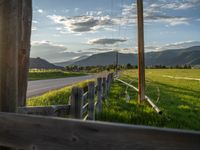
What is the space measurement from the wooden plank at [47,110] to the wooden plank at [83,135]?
1074mm

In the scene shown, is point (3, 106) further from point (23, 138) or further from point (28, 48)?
point (28, 48)

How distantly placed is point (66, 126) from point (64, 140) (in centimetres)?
10

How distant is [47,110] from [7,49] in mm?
1583

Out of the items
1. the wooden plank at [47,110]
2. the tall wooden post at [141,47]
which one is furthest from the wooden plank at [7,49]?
the tall wooden post at [141,47]

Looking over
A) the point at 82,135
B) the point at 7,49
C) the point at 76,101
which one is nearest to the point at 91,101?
the point at 76,101

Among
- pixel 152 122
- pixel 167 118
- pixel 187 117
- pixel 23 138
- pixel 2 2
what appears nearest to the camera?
pixel 23 138

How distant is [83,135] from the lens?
80.5 inches

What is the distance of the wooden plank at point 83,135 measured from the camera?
1.80 m

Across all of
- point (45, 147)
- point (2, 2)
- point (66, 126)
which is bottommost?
point (45, 147)

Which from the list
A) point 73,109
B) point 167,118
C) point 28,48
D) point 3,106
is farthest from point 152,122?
point 3,106

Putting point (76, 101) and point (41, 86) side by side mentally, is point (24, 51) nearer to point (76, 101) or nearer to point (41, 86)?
point (76, 101)

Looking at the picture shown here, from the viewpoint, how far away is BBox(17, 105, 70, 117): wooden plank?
138 inches

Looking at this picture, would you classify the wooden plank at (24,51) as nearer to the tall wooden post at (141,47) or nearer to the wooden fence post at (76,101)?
the wooden fence post at (76,101)

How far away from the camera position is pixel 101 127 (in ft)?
6.56
